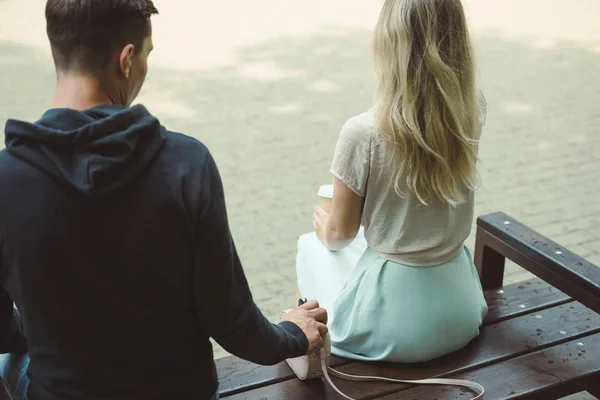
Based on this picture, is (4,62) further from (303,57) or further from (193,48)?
(303,57)

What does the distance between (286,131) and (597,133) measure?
71.7 inches

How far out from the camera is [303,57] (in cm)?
588

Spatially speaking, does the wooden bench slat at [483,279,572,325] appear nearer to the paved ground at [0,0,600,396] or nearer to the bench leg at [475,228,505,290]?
the bench leg at [475,228,505,290]

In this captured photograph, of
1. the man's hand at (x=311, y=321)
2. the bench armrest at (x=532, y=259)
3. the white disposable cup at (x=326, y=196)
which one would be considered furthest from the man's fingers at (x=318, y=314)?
the bench armrest at (x=532, y=259)

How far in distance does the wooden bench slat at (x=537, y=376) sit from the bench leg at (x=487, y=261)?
484mm

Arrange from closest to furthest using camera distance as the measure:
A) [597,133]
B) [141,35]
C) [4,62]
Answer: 1. [141,35]
2. [597,133]
3. [4,62]

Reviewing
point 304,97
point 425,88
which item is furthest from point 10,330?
point 304,97

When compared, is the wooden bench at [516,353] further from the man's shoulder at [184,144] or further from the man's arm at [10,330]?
the man's shoulder at [184,144]

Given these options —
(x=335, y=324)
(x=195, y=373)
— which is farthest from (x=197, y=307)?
(x=335, y=324)

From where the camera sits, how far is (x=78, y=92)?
1638 mm

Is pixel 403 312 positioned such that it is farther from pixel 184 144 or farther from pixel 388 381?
pixel 184 144

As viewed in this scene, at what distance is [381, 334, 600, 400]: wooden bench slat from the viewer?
2260 millimetres

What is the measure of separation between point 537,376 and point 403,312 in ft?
1.31

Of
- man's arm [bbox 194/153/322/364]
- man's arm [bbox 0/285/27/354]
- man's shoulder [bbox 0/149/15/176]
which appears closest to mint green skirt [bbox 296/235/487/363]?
man's arm [bbox 194/153/322/364]
